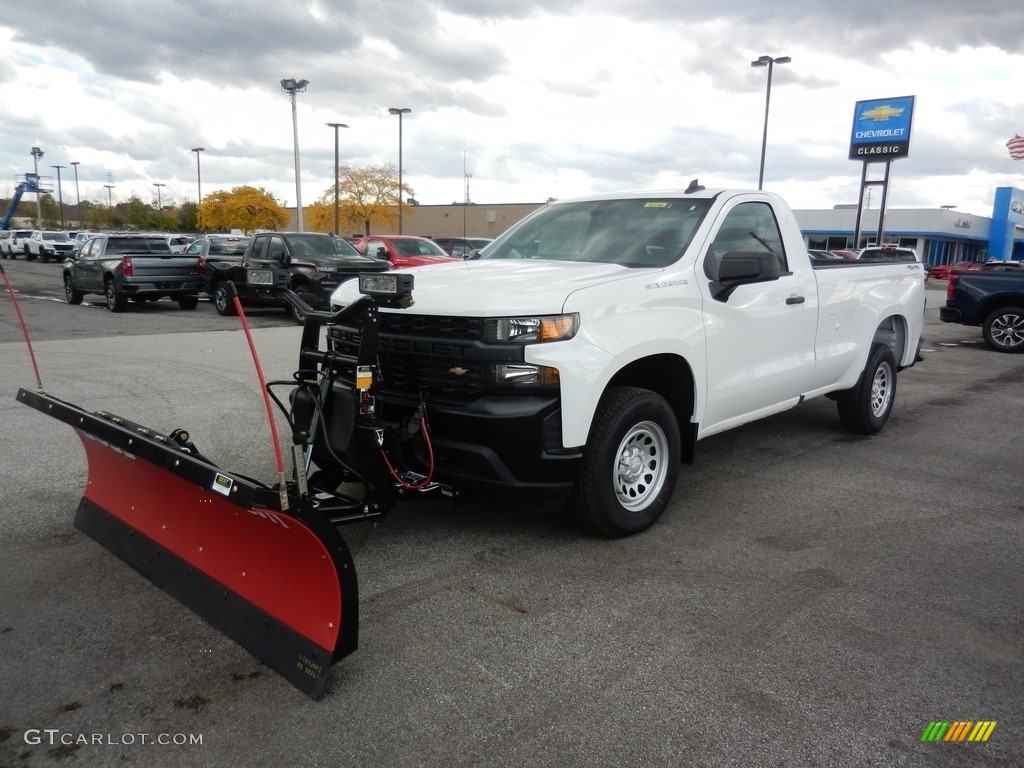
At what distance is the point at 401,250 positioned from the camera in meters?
19.5

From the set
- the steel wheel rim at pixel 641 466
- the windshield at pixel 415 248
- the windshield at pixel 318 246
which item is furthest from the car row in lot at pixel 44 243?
the steel wheel rim at pixel 641 466

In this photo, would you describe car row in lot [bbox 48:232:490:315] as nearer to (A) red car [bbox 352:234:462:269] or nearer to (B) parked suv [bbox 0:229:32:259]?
(A) red car [bbox 352:234:462:269]

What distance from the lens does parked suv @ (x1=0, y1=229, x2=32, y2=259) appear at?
49.3 meters

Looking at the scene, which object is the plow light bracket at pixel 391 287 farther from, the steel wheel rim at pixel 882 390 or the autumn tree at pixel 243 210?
the autumn tree at pixel 243 210

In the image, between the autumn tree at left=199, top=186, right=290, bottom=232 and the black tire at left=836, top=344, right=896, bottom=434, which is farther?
the autumn tree at left=199, top=186, right=290, bottom=232

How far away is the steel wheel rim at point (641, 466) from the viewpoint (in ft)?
15.0

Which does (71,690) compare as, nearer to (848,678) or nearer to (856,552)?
(848,678)

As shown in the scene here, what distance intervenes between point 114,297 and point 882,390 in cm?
1648

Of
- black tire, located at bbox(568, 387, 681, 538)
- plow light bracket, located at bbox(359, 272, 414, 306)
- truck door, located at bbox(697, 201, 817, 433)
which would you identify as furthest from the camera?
truck door, located at bbox(697, 201, 817, 433)

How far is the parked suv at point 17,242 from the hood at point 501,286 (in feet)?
174

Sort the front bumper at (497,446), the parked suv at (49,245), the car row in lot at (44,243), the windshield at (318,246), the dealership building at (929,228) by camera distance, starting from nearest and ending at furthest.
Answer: the front bumper at (497,446), the windshield at (318,246), the car row in lot at (44,243), the parked suv at (49,245), the dealership building at (929,228)

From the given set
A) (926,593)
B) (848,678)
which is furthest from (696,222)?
(848,678)

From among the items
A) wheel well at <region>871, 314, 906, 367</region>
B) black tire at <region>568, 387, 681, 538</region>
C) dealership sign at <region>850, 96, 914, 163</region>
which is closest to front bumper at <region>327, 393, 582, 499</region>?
black tire at <region>568, 387, 681, 538</region>

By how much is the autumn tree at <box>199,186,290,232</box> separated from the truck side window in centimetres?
6340
